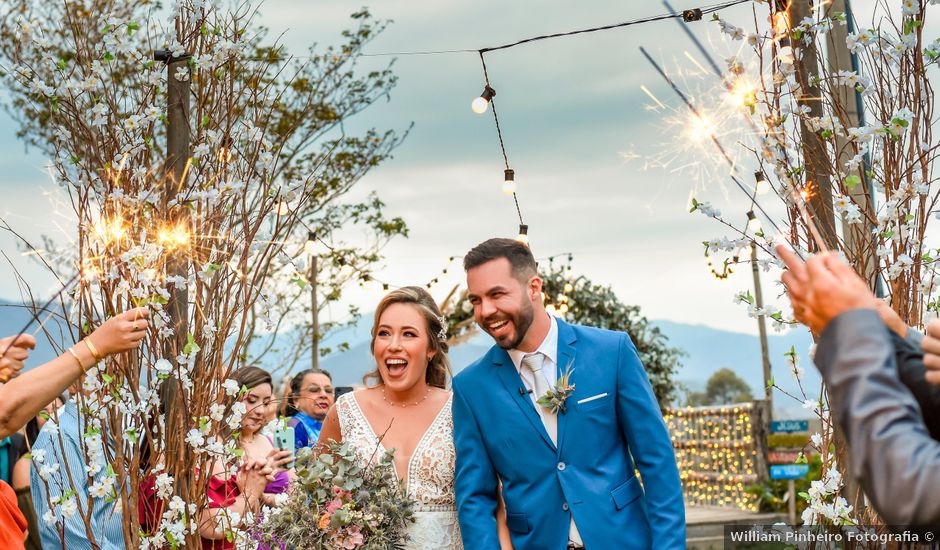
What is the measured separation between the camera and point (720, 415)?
18188 mm

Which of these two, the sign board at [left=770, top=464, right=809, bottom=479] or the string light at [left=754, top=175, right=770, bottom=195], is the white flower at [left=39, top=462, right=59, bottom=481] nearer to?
the string light at [left=754, top=175, right=770, bottom=195]

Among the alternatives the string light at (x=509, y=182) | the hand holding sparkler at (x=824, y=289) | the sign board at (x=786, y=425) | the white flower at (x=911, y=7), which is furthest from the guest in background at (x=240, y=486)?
the sign board at (x=786, y=425)

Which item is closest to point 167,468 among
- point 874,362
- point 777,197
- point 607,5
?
point 777,197

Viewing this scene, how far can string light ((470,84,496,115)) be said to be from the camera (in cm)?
722

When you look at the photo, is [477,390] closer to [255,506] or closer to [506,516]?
[506,516]

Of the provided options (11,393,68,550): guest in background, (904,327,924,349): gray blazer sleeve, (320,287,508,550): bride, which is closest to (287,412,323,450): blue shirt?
(11,393,68,550): guest in background

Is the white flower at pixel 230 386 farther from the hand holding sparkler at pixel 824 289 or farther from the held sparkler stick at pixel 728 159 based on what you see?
the hand holding sparkler at pixel 824 289

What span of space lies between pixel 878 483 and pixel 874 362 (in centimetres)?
19

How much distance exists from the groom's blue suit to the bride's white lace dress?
36 cm

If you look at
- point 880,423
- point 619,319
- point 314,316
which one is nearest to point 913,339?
point 880,423

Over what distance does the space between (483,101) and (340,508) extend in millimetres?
4179

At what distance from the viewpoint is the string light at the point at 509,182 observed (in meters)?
9.00

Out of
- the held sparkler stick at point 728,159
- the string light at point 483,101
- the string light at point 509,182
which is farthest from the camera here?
the string light at point 509,182

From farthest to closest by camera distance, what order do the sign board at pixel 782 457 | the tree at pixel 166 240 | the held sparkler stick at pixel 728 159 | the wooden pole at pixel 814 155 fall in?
the sign board at pixel 782 457 < the wooden pole at pixel 814 155 < the tree at pixel 166 240 < the held sparkler stick at pixel 728 159
